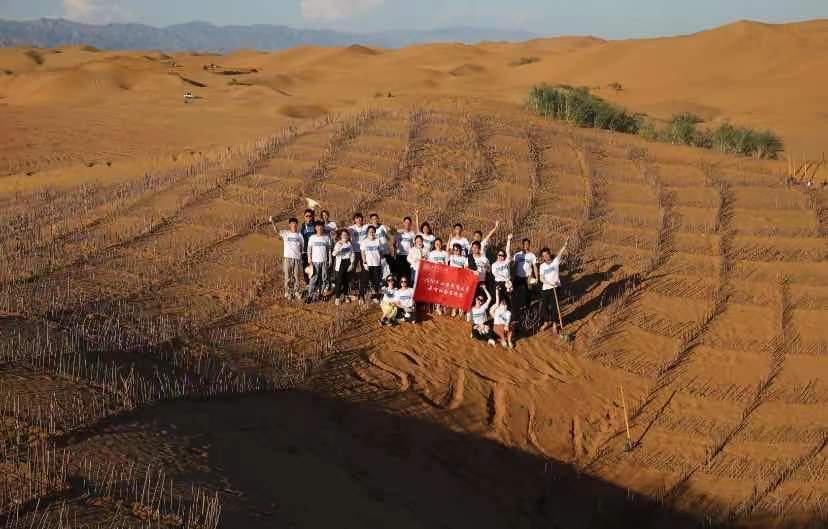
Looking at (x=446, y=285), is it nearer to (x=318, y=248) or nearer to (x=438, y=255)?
(x=438, y=255)

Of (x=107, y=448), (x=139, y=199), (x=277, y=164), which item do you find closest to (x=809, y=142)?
(x=277, y=164)

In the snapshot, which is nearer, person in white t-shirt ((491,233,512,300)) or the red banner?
the red banner

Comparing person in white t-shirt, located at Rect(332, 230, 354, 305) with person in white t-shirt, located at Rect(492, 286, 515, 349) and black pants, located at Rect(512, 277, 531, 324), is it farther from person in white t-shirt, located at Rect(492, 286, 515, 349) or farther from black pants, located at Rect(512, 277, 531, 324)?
black pants, located at Rect(512, 277, 531, 324)

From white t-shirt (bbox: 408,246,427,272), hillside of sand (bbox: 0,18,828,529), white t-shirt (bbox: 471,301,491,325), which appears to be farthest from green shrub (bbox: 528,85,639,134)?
white t-shirt (bbox: 471,301,491,325)

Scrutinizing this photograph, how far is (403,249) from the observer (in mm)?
11383

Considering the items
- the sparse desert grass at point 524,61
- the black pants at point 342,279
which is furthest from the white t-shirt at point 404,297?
the sparse desert grass at point 524,61

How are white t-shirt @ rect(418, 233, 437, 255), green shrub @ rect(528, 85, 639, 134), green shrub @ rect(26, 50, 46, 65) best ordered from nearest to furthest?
white t-shirt @ rect(418, 233, 437, 255), green shrub @ rect(528, 85, 639, 134), green shrub @ rect(26, 50, 46, 65)

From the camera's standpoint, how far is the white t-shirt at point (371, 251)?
36.5ft

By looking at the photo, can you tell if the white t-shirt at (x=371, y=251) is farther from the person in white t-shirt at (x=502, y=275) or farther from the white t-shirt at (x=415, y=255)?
the person in white t-shirt at (x=502, y=275)

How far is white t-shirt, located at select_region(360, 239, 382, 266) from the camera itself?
1113 centimetres

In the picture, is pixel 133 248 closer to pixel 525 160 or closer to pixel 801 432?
pixel 525 160

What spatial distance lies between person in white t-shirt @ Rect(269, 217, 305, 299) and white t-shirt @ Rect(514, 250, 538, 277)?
123 inches

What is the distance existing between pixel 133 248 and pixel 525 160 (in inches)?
334

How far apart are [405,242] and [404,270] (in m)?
0.43
